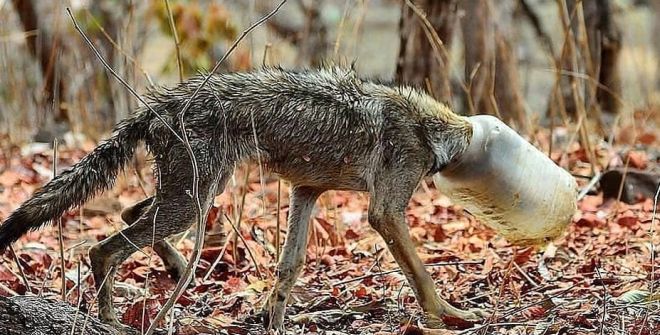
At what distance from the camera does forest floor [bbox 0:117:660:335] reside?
457cm

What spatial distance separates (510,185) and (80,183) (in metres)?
2.04

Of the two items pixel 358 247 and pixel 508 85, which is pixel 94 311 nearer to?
pixel 358 247

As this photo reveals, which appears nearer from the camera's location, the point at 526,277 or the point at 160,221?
the point at 160,221

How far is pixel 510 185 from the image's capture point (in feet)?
16.9

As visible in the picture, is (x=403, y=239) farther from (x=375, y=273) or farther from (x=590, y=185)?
(x=590, y=185)

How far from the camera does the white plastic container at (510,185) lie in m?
5.11

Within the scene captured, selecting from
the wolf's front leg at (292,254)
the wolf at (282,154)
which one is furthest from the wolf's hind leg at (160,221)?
the wolf's front leg at (292,254)

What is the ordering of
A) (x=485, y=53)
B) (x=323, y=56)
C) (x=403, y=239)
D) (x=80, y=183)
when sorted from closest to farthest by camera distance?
(x=80, y=183) → (x=403, y=239) → (x=485, y=53) → (x=323, y=56)

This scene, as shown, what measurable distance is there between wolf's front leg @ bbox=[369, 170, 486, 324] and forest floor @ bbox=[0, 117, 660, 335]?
0.30ft

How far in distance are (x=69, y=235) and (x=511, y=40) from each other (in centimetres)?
551

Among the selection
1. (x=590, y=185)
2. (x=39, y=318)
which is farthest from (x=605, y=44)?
(x=39, y=318)

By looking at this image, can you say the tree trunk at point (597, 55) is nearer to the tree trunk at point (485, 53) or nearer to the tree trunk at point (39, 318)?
the tree trunk at point (485, 53)

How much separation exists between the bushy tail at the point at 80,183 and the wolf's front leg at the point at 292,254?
0.87m

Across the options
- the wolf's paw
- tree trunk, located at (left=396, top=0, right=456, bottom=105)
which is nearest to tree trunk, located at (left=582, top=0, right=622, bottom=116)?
tree trunk, located at (left=396, top=0, right=456, bottom=105)
